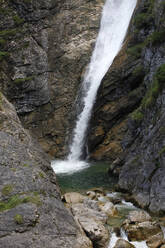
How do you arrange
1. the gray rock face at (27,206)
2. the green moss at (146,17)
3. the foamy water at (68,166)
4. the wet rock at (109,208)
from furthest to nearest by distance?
the green moss at (146,17), the foamy water at (68,166), the wet rock at (109,208), the gray rock face at (27,206)

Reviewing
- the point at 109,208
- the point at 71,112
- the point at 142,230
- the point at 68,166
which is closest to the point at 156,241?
the point at 142,230

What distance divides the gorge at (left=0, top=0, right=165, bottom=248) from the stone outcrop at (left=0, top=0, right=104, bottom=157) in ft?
0.35

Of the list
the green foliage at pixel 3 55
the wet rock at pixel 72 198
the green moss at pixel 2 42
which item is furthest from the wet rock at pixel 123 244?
the green moss at pixel 2 42

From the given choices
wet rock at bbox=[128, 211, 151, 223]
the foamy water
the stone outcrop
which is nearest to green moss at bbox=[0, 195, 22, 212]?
wet rock at bbox=[128, 211, 151, 223]

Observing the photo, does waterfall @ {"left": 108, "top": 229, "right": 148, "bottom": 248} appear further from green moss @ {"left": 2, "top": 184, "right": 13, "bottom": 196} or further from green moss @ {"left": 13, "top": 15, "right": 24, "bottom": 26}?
green moss @ {"left": 13, "top": 15, "right": 24, "bottom": 26}

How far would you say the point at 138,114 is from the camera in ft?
Answer: 51.5

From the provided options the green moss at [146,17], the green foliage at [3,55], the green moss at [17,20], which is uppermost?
the green moss at [17,20]

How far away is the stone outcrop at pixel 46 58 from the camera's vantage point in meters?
28.4

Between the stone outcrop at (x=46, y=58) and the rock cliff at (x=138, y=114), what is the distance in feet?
16.6

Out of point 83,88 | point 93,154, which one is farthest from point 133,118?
point 83,88

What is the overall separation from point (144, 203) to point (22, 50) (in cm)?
2328

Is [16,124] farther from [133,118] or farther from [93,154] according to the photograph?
[93,154]

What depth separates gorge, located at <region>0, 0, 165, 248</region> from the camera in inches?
293

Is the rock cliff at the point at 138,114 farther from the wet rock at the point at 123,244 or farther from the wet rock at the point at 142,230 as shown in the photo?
the wet rock at the point at 123,244
